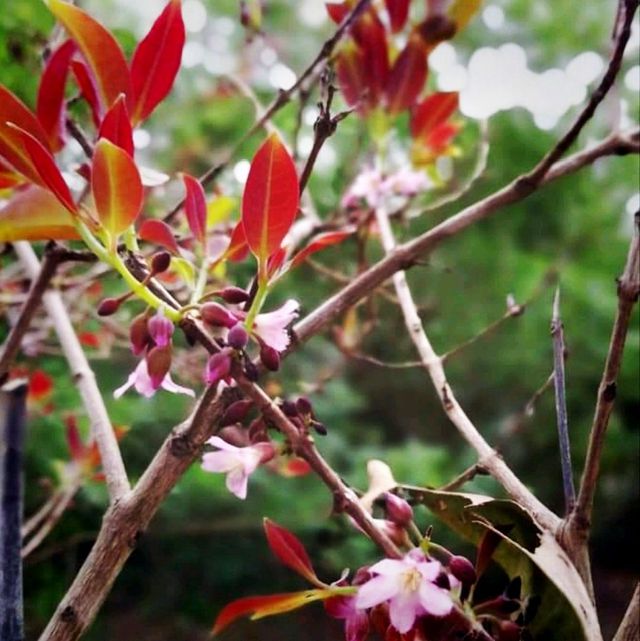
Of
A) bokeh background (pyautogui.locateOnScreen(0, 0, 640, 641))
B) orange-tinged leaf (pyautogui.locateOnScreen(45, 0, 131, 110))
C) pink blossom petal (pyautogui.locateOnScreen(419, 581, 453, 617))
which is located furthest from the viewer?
bokeh background (pyautogui.locateOnScreen(0, 0, 640, 641))

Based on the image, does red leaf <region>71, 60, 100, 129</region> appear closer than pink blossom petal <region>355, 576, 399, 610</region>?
No

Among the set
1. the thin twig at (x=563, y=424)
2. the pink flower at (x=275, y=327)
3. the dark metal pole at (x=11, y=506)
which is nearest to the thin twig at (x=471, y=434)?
the thin twig at (x=563, y=424)

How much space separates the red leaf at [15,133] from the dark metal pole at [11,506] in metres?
0.13

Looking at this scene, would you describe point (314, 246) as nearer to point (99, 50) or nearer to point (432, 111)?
point (99, 50)

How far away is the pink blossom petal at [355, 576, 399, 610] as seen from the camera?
31 cm

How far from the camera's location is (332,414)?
4.33ft

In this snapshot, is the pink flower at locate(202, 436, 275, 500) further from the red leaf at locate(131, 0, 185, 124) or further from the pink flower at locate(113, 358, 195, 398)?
the red leaf at locate(131, 0, 185, 124)

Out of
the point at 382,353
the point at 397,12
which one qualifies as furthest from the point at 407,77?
the point at 382,353

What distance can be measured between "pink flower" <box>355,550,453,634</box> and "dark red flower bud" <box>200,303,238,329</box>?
0.12 m

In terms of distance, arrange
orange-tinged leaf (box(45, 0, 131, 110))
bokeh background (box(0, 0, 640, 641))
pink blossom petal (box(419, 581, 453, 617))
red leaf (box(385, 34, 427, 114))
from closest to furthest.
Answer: pink blossom petal (box(419, 581, 453, 617)) → orange-tinged leaf (box(45, 0, 131, 110)) → red leaf (box(385, 34, 427, 114)) → bokeh background (box(0, 0, 640, 641))

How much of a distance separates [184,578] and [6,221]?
2.39 feet

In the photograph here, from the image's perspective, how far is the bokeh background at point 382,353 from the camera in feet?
2.94

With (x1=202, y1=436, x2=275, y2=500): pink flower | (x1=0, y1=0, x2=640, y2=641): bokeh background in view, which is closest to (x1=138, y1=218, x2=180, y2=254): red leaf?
(x1=202, y1=436, x2=275, y2=500): pink flower

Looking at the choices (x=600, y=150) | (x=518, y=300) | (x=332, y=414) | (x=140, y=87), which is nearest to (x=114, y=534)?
(x=140, y=87)
